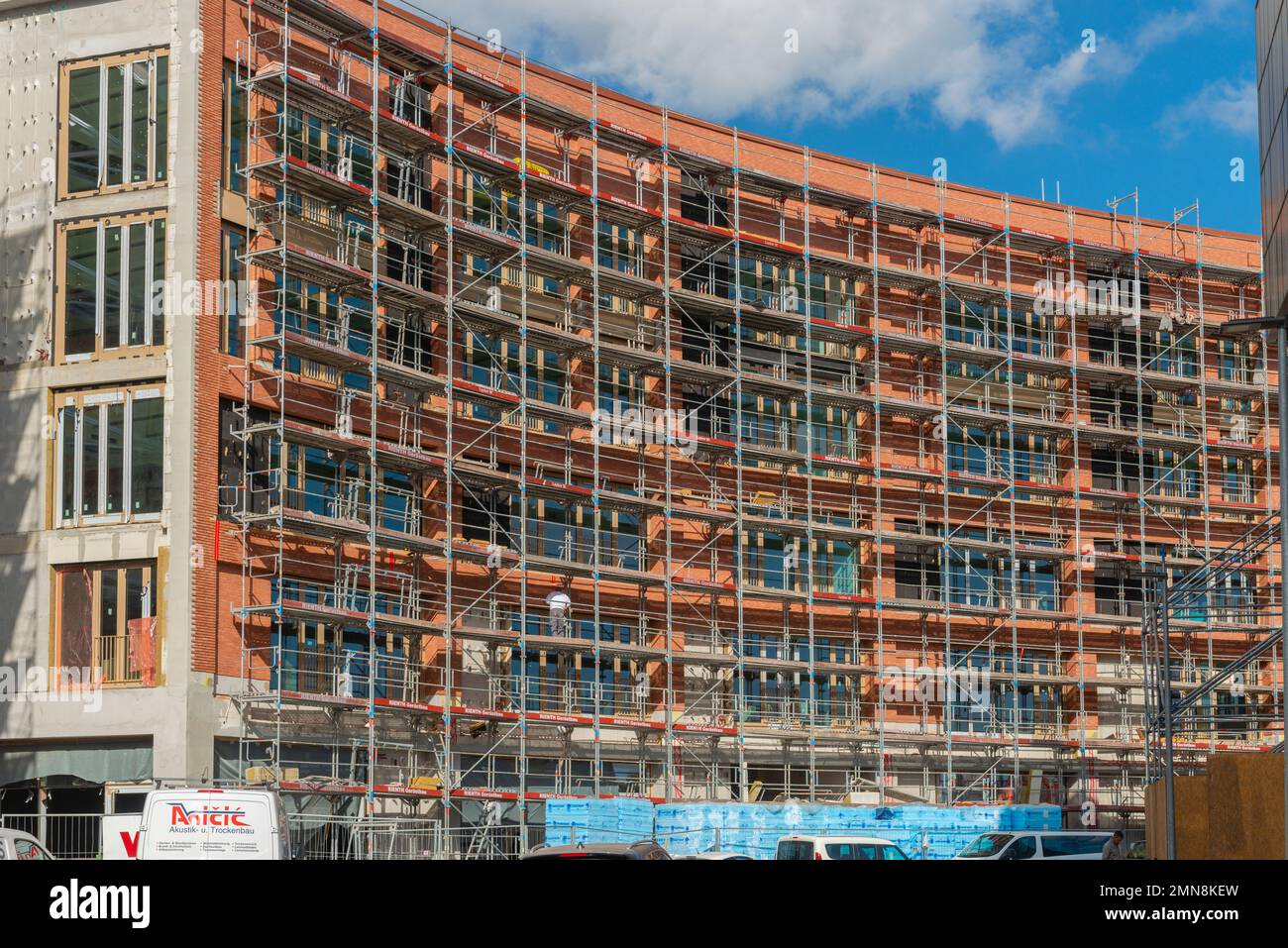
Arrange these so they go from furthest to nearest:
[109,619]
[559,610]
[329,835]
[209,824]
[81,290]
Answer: [559,610], [81,290], [109,619], [329,835], [209,824]

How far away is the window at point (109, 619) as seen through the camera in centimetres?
3662

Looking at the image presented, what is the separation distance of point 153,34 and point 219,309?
7.23m

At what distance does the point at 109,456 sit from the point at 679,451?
17.2 meters

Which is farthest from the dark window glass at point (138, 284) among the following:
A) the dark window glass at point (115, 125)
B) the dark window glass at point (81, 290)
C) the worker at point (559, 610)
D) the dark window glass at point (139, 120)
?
the worker at point (559, 610)

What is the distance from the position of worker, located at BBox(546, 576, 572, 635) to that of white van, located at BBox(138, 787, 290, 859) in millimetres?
22421

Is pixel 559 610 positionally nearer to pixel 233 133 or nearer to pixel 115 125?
pixel 233 133

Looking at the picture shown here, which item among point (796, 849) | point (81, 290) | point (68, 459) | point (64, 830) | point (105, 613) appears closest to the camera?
point (796, 849)

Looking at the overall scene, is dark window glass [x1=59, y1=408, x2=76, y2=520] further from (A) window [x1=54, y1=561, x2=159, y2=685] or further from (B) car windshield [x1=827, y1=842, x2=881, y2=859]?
(B) car windshield [x1=827, y1=842, x2=881, y2=859]

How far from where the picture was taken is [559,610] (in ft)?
145

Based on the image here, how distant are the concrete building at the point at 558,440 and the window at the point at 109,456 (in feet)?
0.34

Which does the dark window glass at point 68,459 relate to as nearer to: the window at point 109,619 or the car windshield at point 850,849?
the window at point 109,619

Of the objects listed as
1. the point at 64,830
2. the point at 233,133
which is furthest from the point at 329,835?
the point at 233,133
